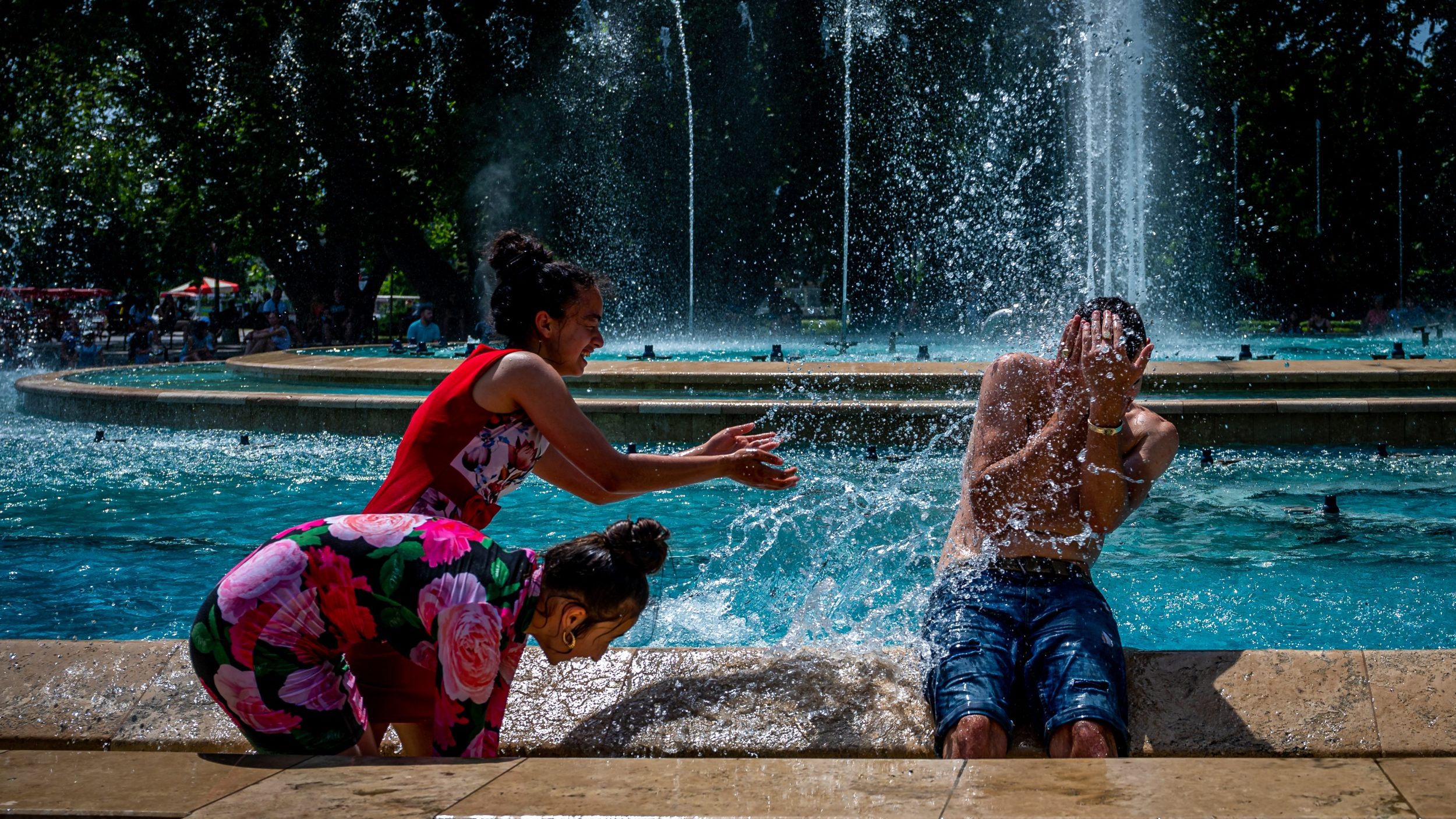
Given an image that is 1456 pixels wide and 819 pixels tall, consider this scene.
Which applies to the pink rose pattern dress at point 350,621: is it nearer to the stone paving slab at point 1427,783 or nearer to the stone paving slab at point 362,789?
the stone paving slab at point 362,789

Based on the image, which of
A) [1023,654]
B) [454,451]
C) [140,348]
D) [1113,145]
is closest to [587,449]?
[454,451]

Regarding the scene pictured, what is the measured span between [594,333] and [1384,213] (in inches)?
1282

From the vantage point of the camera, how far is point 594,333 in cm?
318

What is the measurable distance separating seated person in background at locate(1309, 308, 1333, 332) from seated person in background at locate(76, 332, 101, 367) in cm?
2556

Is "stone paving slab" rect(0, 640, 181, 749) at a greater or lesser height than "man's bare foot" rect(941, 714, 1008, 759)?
greater

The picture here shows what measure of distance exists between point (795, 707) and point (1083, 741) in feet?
2.35

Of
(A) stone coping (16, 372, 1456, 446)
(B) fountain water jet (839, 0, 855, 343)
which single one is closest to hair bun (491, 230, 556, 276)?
(A) stone coping (16, 372, 1456, 446)

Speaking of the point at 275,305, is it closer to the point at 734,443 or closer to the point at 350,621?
the point at 734,443

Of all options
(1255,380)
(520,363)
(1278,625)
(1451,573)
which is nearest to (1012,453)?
(520,363)

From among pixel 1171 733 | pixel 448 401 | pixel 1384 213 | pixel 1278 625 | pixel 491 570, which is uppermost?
pixel 1384 213

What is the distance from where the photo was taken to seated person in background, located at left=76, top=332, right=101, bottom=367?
83.0 ft

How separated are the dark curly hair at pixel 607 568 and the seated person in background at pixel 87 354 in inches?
1006

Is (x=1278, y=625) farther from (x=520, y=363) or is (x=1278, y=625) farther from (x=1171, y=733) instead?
(x=520, y=363)

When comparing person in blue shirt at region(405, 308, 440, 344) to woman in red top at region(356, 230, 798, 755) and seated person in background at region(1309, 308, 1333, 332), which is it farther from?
seated person in background at region(1309, 308, 1333, 332)
